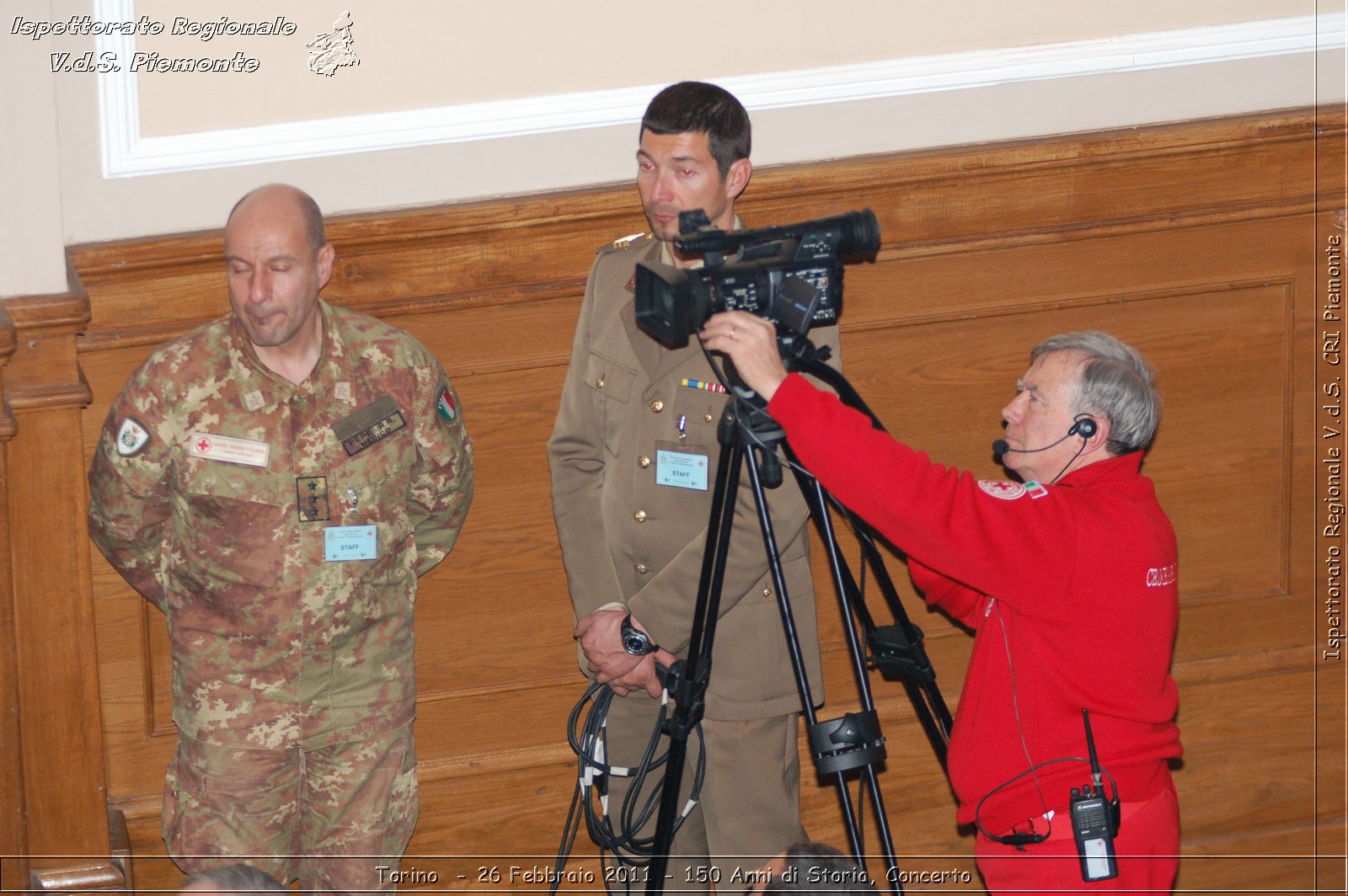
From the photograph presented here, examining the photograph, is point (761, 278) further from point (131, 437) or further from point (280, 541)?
point (131, 437)

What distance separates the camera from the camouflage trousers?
9.24 ft

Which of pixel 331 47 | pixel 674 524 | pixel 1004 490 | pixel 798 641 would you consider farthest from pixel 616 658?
pixel 331 47

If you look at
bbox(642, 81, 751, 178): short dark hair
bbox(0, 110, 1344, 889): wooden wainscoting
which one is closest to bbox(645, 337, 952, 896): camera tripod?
bbox(642, 81, 751, 178): short dark hair

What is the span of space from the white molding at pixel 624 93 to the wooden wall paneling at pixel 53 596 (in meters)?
0.41

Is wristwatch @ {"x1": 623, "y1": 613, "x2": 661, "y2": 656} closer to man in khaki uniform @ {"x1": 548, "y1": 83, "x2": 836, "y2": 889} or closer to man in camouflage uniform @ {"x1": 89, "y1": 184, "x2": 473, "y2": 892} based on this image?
man in khaki uniform @ {"x1": 548, "y1": 83, "x2": 836, "y2": 889}

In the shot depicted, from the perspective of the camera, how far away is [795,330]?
7.48 ft

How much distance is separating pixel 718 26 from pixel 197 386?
146 cm

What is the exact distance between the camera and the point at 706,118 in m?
2.78

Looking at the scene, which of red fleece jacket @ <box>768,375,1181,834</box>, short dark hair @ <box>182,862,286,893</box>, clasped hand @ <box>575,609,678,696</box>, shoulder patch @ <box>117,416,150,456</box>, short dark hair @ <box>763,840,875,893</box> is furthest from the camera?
clasped hand @ <box>575,609,678,696</box>

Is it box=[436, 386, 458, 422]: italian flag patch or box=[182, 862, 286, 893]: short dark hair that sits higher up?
box=[436, 386, 458, 422]: italian flag patch

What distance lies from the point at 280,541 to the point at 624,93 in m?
1.30

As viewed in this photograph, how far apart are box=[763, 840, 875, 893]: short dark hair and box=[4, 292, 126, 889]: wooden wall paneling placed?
5.88 ft

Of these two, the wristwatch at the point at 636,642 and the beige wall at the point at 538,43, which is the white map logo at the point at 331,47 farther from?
the wristwatch at the point at 636,642

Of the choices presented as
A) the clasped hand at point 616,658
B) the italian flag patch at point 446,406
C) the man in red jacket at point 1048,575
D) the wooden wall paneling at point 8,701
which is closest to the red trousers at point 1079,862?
the man in red jacket at point 1048,575
